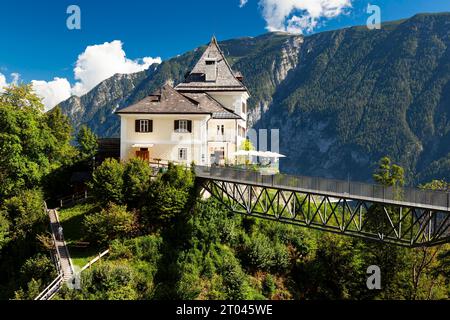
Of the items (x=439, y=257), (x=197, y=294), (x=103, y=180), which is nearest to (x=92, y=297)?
(x=197, y=294)

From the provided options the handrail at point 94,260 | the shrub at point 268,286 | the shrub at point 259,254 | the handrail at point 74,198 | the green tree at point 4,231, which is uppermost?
the handrail at point 74,198

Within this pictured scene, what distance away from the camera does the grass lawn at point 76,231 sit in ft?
94.9

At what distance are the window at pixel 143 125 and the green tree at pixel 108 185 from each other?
7.65 m

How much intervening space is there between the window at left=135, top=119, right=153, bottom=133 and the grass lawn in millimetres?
8536

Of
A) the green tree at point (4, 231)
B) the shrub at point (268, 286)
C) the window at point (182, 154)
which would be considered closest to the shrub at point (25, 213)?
the green tree at point (4, 231)

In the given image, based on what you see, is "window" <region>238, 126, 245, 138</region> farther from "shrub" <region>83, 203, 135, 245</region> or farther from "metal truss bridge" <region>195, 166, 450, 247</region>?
"shrub" <region>83, 203, 135, 245</region>

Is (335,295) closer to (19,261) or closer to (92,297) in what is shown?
(92,297)

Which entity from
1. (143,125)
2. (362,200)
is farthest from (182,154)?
(362,200)

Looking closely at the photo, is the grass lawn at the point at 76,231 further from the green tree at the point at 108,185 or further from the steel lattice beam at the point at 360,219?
the steel lattice beam at the point at 360,219

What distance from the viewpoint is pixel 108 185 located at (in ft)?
107

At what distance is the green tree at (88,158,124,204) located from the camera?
32656 millimetres

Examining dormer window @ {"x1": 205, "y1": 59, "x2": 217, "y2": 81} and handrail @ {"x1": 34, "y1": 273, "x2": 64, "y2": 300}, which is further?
dormer window @ {"x1": 205, "y1": 59, "x2": 217, "y2": 81}

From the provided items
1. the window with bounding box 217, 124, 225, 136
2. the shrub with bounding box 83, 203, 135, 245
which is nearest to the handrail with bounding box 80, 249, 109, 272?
the shrub with bounding box 83, 203, 135, 245

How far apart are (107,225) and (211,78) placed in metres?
27.4
